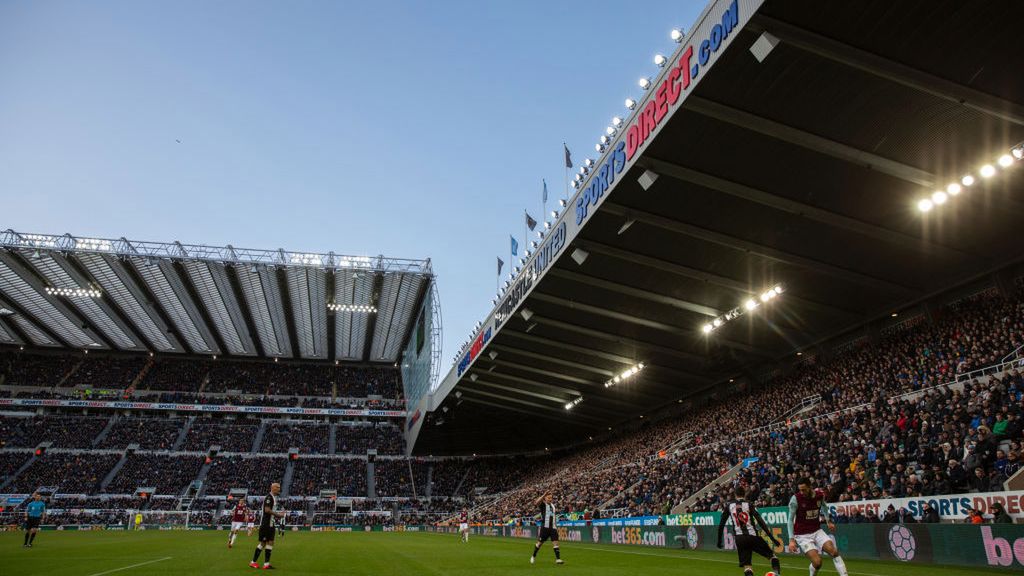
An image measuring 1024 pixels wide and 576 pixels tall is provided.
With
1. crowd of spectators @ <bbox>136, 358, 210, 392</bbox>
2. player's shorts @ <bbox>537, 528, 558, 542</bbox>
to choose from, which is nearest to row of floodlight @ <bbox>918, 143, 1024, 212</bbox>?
player's shorts @ <bbox>537, 528, 558, 542</bbox>

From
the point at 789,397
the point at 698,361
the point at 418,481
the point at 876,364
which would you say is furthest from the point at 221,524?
the point at 876,364

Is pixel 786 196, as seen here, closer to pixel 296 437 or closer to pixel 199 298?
pixel 199 298

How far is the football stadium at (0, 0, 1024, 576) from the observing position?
50.5 feet

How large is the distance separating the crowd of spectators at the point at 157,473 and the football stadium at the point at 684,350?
291 millimetres

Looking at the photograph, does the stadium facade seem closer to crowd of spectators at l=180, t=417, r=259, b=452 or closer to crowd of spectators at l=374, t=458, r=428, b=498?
crowd of spectators at l=374, t=458, r=428, b=498

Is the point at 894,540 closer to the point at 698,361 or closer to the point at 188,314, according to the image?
the point at 698,361

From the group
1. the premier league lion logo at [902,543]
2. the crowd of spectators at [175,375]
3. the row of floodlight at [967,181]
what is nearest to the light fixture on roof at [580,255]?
the row of floodlight at [967,181]

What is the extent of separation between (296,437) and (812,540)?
6953cm

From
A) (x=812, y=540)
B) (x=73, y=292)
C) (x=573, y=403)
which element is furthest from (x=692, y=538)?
(x=73, y=292)

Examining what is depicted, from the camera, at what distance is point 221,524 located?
187 ft

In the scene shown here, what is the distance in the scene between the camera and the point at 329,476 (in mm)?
65750

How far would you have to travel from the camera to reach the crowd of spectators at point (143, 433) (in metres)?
67.8

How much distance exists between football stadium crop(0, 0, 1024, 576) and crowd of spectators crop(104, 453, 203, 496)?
11.5 inches

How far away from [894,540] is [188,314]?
62.8 m
